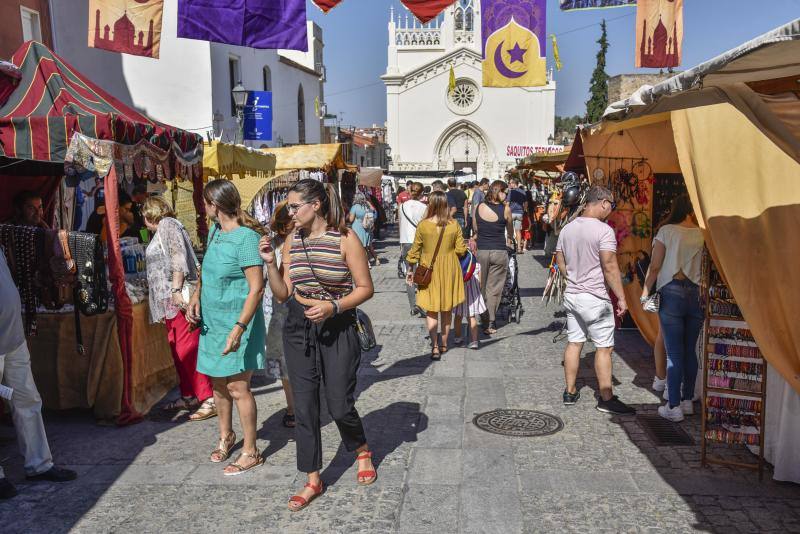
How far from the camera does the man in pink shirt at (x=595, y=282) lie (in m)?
5.19

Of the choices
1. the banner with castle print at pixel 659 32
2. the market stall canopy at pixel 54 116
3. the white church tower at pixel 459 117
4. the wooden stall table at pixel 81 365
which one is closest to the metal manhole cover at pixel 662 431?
the wooden stall table at pixel 81 365

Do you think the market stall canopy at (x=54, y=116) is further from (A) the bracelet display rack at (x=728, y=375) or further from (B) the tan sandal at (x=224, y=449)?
(A) the bracelet display rack at (x=728, y=375)

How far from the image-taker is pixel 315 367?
3.87 meters

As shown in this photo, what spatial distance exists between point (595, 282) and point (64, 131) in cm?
431

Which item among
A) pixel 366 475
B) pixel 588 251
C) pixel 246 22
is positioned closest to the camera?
pixel 366 475

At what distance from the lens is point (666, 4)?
34.1ft

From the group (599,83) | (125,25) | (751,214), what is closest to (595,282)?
(751,214)

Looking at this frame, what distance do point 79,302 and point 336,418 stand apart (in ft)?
8.30

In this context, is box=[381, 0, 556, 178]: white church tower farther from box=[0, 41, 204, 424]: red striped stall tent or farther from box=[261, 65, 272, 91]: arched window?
box=[0, 41, 204, 424]: red striped stall tent

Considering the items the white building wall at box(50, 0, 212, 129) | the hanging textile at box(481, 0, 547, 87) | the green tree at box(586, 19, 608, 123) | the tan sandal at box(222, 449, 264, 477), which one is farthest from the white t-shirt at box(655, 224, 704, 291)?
the green tree at box(586, 19, 608, 123)

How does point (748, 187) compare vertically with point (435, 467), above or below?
above

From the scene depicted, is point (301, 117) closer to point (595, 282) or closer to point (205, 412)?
point (205, 412)

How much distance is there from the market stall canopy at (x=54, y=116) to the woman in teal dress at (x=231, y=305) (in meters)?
1.64

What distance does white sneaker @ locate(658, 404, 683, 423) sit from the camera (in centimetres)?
512
